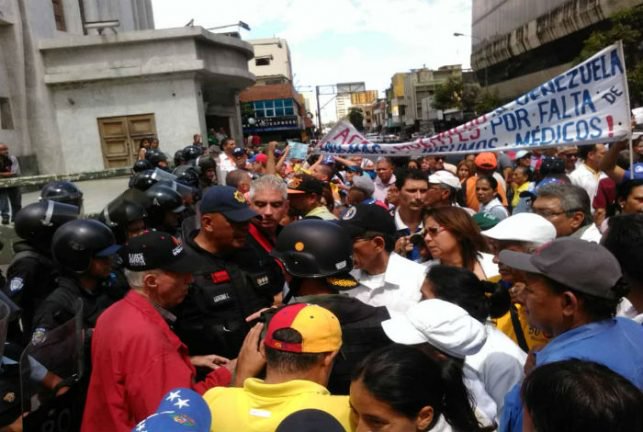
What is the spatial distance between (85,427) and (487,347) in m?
1.86

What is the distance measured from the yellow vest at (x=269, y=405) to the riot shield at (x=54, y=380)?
80cm

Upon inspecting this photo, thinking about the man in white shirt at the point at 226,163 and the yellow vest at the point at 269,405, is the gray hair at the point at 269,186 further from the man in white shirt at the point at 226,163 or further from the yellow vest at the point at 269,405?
the man in white shirt at the point at 226,163

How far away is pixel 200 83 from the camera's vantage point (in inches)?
734

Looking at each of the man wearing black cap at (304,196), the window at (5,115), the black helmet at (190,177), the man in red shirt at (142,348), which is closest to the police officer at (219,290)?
the man in red shirt at (142,348)

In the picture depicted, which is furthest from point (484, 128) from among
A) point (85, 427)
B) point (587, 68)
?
point (85, 427)

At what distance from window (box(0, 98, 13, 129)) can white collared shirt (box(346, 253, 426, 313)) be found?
18983mm

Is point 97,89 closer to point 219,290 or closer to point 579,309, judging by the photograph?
point 219,290

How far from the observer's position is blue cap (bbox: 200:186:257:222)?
3.27m

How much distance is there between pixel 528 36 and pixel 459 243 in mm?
48854

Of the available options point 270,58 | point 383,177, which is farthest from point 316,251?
point 270,58

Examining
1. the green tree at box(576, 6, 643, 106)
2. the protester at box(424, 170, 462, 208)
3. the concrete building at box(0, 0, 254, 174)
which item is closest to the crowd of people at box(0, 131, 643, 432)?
the protester at box(424, 170, 462, 208)

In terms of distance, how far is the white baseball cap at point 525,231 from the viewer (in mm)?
3375

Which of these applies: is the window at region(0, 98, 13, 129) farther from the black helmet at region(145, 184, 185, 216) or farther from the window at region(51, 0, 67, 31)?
the black helmet at region(145, 184, 185, 216)

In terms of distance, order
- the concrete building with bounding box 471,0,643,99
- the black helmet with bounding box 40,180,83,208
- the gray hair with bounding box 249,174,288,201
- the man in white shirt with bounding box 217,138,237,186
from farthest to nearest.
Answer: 1. the concrete building with bounding box 471,0,643,99
2. the man in white shirt with bounding box 217,138,237,186
3. the black helmet with bounding box 40,180,83,208
4. the gray hair with bounding box 249,174,288,201
